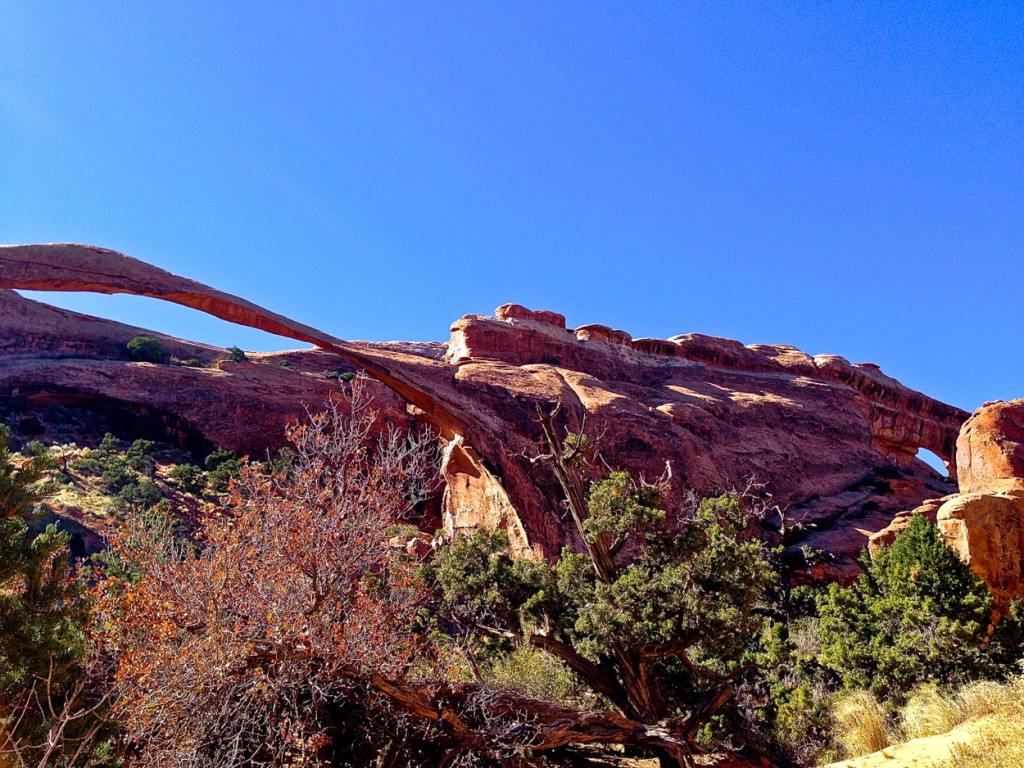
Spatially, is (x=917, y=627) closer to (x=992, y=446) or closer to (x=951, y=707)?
(x=951, y=707)

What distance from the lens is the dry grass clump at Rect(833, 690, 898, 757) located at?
367 inches

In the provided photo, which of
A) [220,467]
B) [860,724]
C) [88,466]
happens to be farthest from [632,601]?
[88,466]

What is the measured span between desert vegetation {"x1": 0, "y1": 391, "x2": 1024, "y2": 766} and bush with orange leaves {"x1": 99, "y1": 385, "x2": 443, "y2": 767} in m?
0.04

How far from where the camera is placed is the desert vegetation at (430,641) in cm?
505

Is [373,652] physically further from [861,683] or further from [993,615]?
[993,615]

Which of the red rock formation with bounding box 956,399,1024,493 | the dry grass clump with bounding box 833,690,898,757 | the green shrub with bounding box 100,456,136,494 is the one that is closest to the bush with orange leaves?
the dry grass clump with bounding box 833,690,898,757

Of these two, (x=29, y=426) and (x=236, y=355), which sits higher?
(x=236, y=355)

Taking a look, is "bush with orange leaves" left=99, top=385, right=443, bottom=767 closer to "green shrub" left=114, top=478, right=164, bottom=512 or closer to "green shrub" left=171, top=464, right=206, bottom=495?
"green shrub" left=114, top=478, right=164, bottom=512

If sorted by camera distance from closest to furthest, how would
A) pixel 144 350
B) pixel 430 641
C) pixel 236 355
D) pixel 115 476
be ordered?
1. pixel 430 641
2. pixel 115 476
3. pixel 144 350
4. pixel 236 355

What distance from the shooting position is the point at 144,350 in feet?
94.1

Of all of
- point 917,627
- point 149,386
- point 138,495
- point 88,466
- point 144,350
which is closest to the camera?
point 917,627

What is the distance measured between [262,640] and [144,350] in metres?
28.6

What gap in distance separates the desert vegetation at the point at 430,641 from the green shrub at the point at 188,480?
1356 cm

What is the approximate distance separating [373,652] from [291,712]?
107 centimetres
